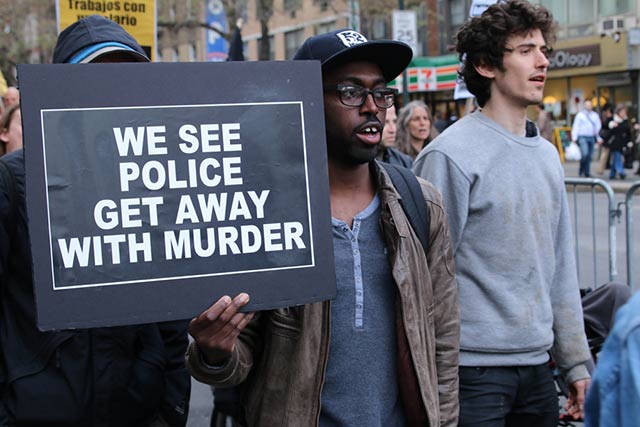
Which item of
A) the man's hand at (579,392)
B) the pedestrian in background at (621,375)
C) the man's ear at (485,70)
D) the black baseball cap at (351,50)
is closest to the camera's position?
the pedestrian in background at (621,375)

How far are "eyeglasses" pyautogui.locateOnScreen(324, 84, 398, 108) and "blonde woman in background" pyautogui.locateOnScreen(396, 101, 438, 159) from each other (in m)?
5.12

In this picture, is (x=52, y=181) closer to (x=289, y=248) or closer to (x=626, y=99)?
(x=289, y=248)

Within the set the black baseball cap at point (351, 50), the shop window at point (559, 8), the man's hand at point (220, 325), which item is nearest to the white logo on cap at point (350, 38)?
the black baseball cap at point (351, 50)

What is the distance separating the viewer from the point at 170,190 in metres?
2.11

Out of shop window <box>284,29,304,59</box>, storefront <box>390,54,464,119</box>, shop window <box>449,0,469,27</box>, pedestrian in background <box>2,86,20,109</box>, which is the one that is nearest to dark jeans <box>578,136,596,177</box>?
storefront <box>390,54,464,119</box>

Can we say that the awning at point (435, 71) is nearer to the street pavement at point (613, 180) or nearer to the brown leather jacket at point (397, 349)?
the street pavement at point (613, 180)

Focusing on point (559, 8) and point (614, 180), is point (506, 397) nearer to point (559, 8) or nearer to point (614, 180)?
point (614, 180)

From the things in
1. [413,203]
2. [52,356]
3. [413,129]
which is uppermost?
[413,129]

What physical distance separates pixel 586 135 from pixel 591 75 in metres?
9.57

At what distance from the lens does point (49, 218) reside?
204 centimetres

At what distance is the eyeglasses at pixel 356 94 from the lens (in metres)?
2.53

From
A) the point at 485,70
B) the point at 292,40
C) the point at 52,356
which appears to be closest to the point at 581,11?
the point at 292,40

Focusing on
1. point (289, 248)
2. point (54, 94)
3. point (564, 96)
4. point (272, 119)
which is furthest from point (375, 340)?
point (564, 96)

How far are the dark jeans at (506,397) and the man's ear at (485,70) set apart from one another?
1.13 metres
